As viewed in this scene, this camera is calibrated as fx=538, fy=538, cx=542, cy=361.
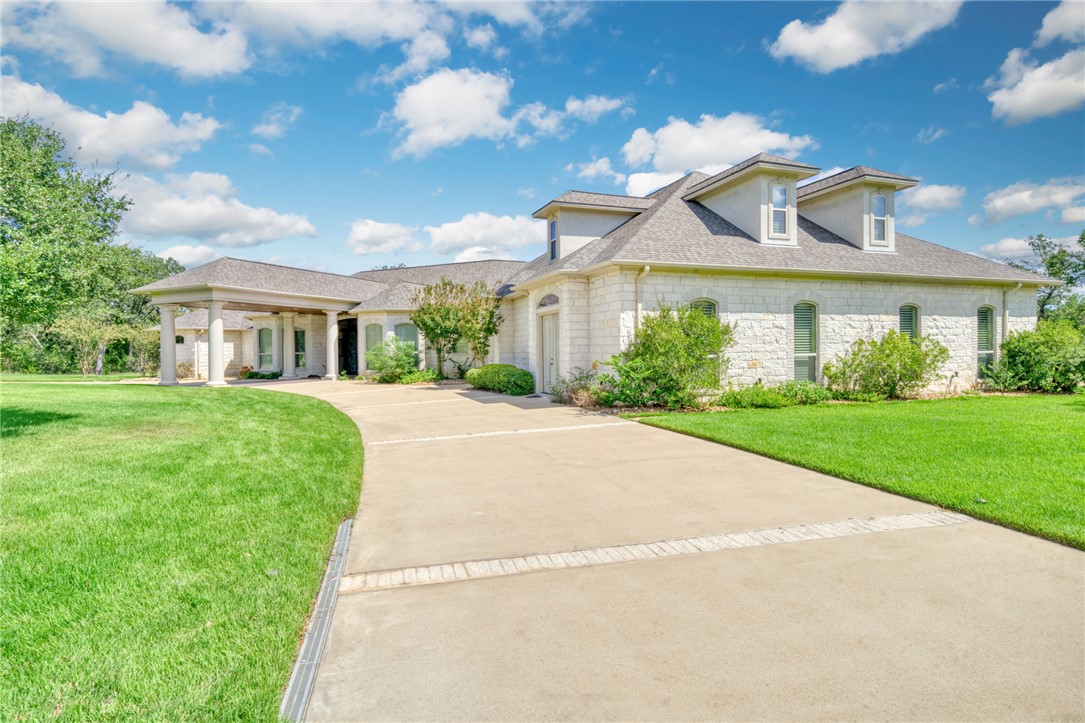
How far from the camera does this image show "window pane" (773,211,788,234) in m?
15.3

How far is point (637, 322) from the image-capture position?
13.2 meters

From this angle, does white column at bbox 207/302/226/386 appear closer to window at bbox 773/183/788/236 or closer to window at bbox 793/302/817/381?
window at bbox 773/183/788/236

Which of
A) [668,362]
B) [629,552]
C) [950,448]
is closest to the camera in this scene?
[629,552]

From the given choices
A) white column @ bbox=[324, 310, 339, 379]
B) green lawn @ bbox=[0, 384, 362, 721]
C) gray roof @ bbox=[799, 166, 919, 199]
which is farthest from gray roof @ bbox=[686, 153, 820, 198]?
white column @ bbox=[324, 310, 339, 379]

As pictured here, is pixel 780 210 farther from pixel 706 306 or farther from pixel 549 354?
pixel 549 354

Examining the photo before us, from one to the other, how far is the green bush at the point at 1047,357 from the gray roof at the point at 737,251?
5.89ft

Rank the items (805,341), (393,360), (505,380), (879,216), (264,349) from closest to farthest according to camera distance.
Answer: (805,341) → (879,216) → (505,380) → (393,360) → (264,349)

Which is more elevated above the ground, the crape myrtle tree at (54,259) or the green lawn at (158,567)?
the crape myrtle tree at (54,259)

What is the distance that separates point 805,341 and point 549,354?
729cm

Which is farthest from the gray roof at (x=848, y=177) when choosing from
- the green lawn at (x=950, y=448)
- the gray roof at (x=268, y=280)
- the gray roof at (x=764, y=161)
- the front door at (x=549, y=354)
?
the gray roof at (x=268, y=280)

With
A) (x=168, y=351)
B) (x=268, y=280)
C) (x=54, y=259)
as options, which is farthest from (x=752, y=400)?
(x=168, y=351)

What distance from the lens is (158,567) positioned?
3.73 metres

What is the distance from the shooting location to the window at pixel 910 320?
15914 mm

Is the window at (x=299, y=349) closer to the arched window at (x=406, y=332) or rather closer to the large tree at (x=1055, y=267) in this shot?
the arched window at (x=406, y=332)
